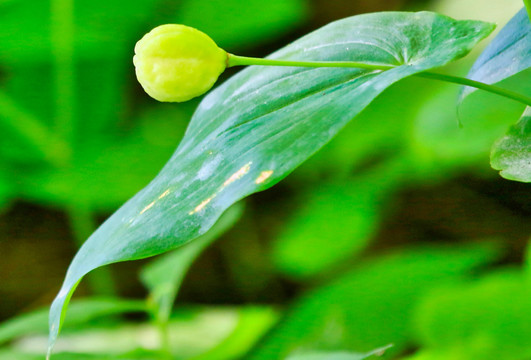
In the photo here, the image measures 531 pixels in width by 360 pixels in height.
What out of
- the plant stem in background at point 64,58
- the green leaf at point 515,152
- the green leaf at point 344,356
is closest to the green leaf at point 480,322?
the green leaf at point 344,356

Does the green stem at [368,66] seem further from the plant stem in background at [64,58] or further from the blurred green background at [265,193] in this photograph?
the plant stem in background at [64,58]

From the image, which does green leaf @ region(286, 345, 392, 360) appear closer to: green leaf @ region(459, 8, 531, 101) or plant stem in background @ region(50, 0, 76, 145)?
green leaf @ region(459, 8, 531, 101)

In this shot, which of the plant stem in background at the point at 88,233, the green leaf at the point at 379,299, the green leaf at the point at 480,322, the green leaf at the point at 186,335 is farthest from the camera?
the plant stem in background at the point at 88,233

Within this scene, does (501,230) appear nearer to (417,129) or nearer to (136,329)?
(417,129)

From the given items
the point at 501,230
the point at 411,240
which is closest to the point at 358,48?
the point at 501,230

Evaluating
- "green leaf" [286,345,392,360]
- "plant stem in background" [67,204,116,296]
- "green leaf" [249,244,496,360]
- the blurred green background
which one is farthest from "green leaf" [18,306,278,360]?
"green leaf" [286,345,392,360]

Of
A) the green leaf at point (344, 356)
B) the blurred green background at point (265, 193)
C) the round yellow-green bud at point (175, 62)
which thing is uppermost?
the blurred green background at point (265, 193)

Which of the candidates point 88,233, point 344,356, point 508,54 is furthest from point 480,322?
point 88,233
